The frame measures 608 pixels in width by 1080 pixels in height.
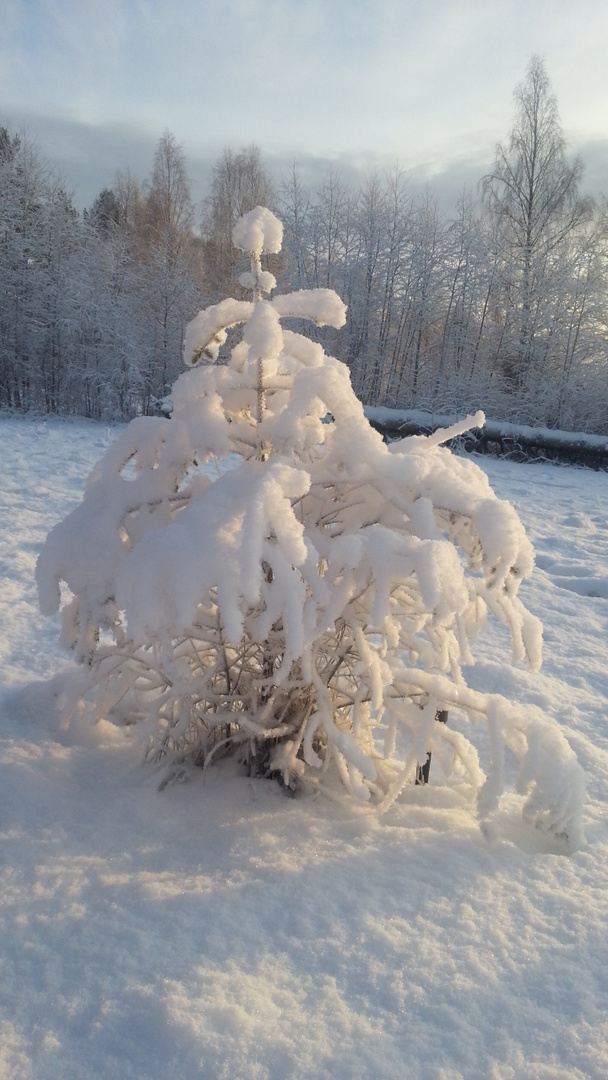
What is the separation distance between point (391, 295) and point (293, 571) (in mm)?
20315

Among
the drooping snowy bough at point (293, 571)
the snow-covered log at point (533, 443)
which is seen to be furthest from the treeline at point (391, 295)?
the drooping snowy bough at point (293, 571)

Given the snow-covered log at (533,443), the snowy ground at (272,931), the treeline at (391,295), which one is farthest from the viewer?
the treeline at (391,295)

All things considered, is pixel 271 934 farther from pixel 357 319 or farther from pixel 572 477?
pixel 357 319

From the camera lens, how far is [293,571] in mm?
1457

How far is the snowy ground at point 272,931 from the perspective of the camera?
1126 mm

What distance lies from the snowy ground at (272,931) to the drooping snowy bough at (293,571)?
0.47 ft

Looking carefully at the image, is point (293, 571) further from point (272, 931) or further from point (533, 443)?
point (533, 443)

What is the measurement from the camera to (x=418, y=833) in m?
1.75

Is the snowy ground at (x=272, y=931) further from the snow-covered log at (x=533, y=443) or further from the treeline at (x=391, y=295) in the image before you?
the treeline at (x=391, y=295)

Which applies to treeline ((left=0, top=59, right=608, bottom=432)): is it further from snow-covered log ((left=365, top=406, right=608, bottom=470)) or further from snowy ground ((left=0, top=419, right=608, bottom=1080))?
snowy ground ((left=0, top=419, right=608, bottom=1080))

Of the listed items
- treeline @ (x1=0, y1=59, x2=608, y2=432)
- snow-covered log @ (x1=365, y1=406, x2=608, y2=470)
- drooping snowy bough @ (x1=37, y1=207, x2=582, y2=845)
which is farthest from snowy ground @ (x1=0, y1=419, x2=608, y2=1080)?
treeline @ (x1=0, y1=59, x2=608, y2=432)

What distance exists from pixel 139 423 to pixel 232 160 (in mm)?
30604

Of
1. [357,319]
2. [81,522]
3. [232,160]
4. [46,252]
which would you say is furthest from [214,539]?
[232,160]

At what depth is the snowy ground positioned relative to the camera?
113 cm
